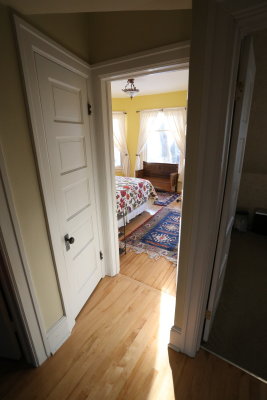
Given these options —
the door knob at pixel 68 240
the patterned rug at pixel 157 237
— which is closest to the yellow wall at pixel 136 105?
the patterned rug at pixel 157 237

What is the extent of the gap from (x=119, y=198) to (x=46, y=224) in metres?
1.86

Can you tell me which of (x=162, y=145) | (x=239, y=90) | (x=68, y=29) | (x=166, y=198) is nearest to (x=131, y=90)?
(x=162, y=145)

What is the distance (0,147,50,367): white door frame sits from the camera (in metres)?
1.01

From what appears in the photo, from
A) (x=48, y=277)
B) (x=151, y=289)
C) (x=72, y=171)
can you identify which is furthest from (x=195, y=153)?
(x=151, y=289)

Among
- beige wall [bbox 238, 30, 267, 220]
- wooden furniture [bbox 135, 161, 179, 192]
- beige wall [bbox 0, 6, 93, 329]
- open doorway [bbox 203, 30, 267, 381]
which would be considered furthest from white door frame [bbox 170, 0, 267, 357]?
wooden furniture [bbox 135, 161, 179, 192]

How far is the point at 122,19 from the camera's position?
138cm

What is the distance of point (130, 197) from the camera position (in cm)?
337

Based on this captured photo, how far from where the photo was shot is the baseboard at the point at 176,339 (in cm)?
146

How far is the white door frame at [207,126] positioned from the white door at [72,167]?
87cm

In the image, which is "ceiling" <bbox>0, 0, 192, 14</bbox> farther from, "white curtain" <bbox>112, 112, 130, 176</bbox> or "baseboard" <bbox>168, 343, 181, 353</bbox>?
"white curtain" <bbox>112, 112, 130, 176</bbox>

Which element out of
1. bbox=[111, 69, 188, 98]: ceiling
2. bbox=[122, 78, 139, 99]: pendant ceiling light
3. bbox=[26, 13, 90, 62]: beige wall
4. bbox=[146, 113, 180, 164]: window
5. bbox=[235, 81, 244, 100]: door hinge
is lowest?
bbox=[146, 113, 180, 164]: window

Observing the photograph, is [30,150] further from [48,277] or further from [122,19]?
[122,19]

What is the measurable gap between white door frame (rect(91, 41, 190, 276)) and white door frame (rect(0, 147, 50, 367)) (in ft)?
3.04

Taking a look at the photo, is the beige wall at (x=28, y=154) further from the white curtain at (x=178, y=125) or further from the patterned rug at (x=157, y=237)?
the white curtain at (x=178, y=125)
